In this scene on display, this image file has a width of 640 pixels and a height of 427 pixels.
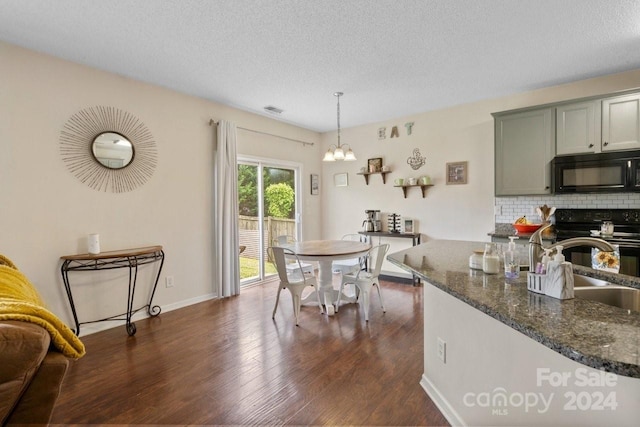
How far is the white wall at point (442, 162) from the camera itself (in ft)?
12.7

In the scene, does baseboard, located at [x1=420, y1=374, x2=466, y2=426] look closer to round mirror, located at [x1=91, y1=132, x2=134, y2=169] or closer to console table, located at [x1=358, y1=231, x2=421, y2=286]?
console table, located at [x1=358, y1=231, x2=421, y2=286]

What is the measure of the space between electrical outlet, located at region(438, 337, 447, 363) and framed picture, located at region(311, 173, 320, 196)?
4.14 metres

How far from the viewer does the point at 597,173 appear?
325 cm

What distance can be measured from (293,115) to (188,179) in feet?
6.04

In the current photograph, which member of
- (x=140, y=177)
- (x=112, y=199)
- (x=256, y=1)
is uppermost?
(x=256, y=1)

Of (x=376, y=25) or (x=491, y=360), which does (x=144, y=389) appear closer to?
(x=491, y=360)

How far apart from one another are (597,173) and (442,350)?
2.82 meters

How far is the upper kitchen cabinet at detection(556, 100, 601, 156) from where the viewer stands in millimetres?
3240

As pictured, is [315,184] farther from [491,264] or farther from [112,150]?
[491,264]

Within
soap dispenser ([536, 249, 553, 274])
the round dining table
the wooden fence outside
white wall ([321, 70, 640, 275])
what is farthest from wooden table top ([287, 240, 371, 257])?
soap dispenser ([536, 249, 553, 274])

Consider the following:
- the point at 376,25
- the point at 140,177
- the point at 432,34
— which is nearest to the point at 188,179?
the point at 140,177

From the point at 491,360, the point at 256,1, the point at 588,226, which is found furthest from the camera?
the point at 588,226

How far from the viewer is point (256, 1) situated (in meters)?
2.13

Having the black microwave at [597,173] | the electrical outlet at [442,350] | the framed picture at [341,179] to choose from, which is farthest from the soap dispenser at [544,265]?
the framed picture at [341,179]
